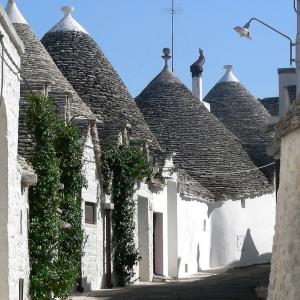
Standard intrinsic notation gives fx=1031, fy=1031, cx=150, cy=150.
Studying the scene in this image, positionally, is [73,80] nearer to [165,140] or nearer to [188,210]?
[188,210]

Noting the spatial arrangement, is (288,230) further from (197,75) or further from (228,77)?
(228,77)

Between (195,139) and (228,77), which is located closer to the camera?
(195,139)

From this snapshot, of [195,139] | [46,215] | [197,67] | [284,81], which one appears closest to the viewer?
[46,215]

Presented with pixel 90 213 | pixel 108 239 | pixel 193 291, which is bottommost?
pixel 193 291

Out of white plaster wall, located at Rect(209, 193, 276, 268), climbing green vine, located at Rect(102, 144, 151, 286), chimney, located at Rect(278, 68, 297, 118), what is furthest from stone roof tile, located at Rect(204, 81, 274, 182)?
climbing green vine, located at Rect(102, 144, 151, 286)

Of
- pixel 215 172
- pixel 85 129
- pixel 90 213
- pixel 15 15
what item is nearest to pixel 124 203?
pixel 90 213

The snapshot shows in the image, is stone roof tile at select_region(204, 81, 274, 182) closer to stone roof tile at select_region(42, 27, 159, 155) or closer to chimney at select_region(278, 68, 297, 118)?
chimney at select_region(278, 68, 297, 118)

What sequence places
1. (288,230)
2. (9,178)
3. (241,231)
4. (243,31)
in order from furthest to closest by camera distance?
(241,231) < (243,31) < (9,178) < (288,230)

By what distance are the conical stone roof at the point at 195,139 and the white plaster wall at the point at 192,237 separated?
7.40ft

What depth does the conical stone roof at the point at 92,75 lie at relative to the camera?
1107 inches

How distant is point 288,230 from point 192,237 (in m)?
21.4

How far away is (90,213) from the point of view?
928 inches

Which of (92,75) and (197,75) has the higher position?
(197,75)

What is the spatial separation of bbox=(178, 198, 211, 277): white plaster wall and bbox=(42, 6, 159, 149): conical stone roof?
11.4 feet
